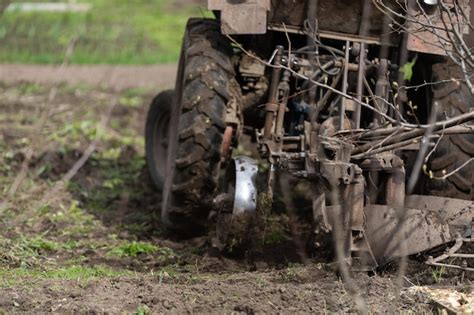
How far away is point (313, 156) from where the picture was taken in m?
7.70

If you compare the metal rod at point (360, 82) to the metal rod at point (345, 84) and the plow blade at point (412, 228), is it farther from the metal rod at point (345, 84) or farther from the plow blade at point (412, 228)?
the plow blade at point (412, 228)

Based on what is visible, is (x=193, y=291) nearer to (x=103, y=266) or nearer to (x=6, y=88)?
(x=103, y=266)

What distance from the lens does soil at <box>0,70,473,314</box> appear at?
21.5ft

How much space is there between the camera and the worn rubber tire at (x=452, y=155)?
843 centimetres

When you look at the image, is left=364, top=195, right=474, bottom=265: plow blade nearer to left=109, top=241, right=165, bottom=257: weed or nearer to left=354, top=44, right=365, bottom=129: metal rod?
left=354, top=44, right=365, bottom=129: metal rod

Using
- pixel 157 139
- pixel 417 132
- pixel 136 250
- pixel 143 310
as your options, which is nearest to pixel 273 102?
pixel 136 250

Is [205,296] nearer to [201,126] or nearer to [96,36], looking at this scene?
[201,126]

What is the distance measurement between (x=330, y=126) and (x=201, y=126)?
1.17 m

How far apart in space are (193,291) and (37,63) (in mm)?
11808

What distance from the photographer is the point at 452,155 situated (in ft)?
27.7

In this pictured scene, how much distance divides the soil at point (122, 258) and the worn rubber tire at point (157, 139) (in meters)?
0.24

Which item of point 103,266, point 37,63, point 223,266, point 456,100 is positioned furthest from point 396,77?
point 37,63

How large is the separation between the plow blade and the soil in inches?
7.0

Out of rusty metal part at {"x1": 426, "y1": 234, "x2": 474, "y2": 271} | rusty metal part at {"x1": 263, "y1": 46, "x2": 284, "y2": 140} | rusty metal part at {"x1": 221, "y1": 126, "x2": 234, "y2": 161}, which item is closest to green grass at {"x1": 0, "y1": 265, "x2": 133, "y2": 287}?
rusty metal part at {"x1": 221, "y1": 126, "x2": 234, "y2": 161}
